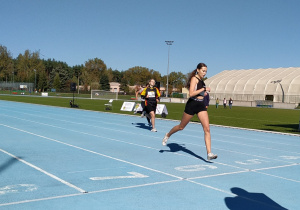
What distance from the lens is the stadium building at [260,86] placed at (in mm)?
73750

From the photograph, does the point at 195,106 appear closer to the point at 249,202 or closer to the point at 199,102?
the point at 199,102

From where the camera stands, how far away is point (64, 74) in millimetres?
138500

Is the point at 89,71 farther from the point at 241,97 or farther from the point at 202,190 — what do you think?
the point at 202,190

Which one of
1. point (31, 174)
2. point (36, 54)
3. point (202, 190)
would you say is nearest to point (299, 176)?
point (202, 190)

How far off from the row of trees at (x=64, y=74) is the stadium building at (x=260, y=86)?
38.7m

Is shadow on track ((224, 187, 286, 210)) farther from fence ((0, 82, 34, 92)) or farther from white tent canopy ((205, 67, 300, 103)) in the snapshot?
fence ((0, 82, 34, 92))

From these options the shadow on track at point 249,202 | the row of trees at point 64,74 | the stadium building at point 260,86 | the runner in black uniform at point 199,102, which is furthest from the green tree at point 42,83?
the shadow on track at point 249,202

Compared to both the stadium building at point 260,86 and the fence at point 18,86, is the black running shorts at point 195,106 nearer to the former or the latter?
the stadium building at point 260,86

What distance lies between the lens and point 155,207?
4.54m

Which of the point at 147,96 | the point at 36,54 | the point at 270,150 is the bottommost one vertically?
the point at 270,150

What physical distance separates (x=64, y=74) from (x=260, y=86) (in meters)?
81.9

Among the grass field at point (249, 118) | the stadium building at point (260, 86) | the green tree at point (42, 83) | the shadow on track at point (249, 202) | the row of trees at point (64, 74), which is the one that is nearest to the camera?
the shadow on track at point (249, 202)

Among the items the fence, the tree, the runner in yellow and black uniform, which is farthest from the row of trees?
the runner in yellow and black uniform

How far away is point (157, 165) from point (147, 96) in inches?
264
